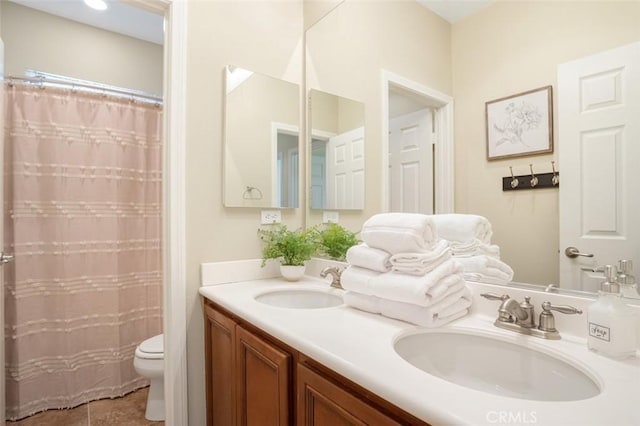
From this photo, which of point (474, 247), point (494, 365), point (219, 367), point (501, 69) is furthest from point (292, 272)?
point (501, 69)

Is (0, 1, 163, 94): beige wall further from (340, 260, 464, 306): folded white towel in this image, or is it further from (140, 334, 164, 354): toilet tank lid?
(340, 260, 464, 306): folded white towel

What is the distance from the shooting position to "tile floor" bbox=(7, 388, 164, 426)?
1817mm

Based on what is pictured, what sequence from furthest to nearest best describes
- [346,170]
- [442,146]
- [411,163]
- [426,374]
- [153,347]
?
[153,347]
[346,170]
[411,163]
[442,146]
[426,374]

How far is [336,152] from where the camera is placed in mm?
1693

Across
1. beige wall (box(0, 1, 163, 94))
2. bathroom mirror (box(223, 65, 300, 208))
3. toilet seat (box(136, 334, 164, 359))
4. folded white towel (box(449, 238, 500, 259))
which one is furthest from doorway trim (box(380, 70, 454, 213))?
beige wall (box(0, 1, 163, 94))

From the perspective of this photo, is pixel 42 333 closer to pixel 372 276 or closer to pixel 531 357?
pixel 372 276

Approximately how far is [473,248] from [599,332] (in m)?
0.41

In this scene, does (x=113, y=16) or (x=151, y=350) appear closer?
(x=151, y=350)

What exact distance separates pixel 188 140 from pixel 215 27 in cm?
54

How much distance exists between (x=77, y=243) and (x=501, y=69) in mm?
2353

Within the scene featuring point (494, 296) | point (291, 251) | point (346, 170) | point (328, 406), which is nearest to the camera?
point (328, 406)

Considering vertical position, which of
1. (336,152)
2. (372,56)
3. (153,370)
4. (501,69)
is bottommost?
(153,370)

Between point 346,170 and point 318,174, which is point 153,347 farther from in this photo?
point 346,170

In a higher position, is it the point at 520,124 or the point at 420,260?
the point at 520,124
